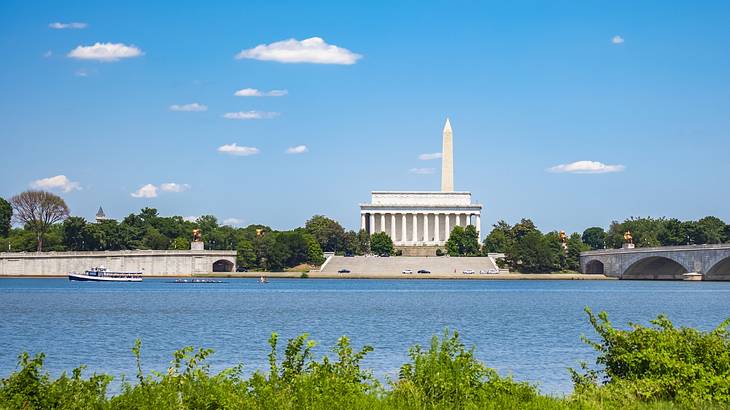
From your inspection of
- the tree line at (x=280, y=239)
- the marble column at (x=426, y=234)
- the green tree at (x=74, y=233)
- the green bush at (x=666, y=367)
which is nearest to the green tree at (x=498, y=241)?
the tree line at (x=280, y=239)

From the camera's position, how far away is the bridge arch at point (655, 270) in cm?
13725

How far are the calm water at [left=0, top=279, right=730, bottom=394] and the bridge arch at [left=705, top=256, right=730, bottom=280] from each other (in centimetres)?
2673

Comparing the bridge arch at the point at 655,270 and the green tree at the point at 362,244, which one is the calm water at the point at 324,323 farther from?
the green tree at the point at 362,244

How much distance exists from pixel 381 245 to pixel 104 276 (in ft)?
143

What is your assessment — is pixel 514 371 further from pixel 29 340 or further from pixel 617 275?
pixel 617 275

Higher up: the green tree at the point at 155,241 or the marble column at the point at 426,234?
the marble column at the point at 426,234

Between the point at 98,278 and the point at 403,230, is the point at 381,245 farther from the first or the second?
the point at 98,278

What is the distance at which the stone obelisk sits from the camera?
16149cm

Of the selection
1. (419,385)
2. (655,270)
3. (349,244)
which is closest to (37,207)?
(349,244)

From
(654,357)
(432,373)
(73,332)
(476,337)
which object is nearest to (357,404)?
(432,373)

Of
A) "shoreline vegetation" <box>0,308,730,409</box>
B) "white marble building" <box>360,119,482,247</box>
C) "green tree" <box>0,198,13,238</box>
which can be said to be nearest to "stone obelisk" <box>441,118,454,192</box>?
"white marble building" <box>360,119,482,247</box>

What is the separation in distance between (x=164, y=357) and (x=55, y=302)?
43.6 meters

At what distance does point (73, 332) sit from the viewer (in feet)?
158

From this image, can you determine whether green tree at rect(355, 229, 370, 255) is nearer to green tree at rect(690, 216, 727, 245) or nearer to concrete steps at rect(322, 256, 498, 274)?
concrete steps at rect(322, 256, 498, 274)
